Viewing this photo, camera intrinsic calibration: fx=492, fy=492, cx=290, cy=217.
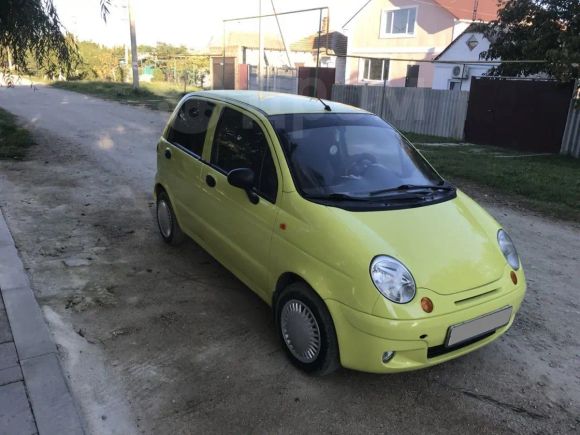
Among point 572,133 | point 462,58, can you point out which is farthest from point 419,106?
point 462,58

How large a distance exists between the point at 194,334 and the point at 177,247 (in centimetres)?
185

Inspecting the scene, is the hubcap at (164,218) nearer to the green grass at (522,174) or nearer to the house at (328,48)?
the green grass at (522,174)

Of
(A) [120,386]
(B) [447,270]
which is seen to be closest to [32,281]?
(A) [120,386]

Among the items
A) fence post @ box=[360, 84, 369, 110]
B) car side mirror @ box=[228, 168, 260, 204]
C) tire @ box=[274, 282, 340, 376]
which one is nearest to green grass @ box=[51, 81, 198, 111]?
fence post @ box=[360, 84, 369, 110]

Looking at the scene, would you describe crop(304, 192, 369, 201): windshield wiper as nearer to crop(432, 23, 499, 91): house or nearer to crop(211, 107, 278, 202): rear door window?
crop(211, 107, 278, 202): rear door window

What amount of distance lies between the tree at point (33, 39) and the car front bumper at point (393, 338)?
338cm

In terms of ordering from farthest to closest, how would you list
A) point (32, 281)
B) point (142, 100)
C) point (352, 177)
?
point (142, 100) < point (32, 281) < point (352, 177)

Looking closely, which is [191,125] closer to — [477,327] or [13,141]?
[477,327]

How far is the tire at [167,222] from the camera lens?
525 cm

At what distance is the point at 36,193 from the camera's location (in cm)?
746

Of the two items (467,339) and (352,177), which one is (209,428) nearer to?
(467,339)

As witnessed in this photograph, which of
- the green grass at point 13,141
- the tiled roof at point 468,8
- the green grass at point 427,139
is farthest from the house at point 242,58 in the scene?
the green grass at point 13,141

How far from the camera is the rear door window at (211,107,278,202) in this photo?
11.9 feet

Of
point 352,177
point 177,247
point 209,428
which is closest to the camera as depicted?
point 209,428
